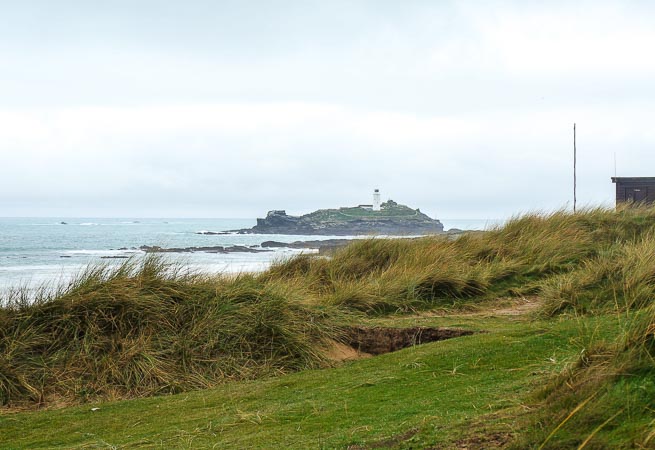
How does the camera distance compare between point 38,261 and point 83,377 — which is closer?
point 83,377

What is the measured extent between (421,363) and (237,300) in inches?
166

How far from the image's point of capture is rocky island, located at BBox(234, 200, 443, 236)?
291 feet

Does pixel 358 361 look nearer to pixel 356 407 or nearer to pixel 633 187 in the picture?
pixel 356 407

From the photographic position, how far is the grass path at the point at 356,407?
191 inches

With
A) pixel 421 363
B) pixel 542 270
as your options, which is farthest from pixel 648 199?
pixel 421 363

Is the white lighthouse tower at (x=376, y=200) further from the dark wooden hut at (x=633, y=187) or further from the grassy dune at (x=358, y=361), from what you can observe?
the grassy dune at (x=358, y=361)

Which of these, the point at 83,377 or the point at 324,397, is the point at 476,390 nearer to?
the point at 324,397

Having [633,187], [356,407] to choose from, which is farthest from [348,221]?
[356,407]

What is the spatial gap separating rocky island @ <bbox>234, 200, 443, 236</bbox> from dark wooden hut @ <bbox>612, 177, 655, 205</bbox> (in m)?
56.7

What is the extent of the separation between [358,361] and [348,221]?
3349 inches

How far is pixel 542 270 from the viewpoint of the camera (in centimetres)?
1419

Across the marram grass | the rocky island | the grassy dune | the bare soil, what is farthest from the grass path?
the rocky island

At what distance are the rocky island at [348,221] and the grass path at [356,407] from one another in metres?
76.5

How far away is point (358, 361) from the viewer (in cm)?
881
